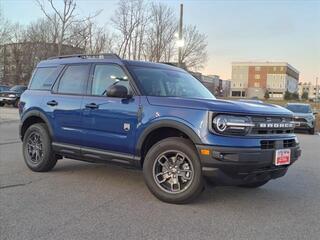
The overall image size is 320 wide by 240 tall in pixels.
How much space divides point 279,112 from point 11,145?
7.49m

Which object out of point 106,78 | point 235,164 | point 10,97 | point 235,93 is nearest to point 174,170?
point 235,164

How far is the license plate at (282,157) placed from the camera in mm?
5418

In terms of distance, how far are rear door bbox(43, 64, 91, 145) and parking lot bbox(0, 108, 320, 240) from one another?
0.72m

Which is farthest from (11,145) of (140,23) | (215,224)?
(140,23)

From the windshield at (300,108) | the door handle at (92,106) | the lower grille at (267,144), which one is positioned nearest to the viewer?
the lower grille at (267,144)

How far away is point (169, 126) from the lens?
553cm

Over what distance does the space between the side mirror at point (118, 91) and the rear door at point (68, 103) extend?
0.87 meters

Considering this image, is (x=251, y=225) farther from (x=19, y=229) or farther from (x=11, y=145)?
(x=11, y=145)

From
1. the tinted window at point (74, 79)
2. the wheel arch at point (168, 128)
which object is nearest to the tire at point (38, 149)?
the tinted window at point (74, 79)

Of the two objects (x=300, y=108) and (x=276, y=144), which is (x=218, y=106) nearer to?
(x=276, y=144)

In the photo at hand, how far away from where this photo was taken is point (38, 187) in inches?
247

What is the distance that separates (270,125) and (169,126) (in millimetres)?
1247

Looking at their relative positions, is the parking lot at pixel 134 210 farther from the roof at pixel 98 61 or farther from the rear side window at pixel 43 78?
the roof at pixel 98 61

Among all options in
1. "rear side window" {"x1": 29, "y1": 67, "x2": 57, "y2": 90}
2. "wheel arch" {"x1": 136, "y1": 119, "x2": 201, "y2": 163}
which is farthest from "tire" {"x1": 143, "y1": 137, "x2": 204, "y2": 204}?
"rear side window" {"x1": 29, "y1": 67, "x2": 57, "y2": 90}
